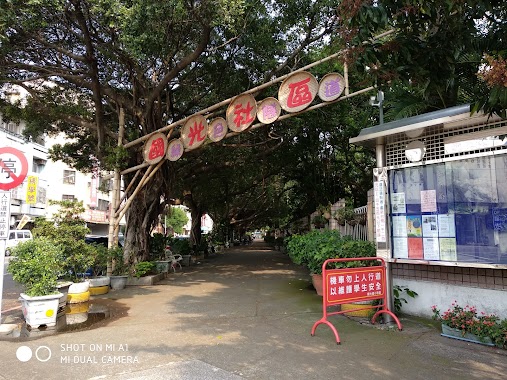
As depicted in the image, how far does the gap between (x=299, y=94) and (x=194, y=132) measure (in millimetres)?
3573

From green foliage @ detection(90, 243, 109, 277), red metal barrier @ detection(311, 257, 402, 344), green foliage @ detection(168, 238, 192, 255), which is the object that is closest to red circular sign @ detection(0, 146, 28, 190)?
green foliage @ detection(90, 243, 109, 277)

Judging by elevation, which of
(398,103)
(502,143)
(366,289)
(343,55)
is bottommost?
(366,289)

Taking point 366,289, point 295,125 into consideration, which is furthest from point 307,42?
point 366,289

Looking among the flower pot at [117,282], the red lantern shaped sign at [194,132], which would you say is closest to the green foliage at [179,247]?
the flower pot at [117,282]

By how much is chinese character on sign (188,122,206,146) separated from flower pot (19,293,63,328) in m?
5.18

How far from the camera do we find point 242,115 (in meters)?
8.75

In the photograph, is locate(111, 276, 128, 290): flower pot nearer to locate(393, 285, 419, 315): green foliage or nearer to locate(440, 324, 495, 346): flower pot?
locate(393, 285, 419, 315): green foliage

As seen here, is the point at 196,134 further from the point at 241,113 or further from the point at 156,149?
the point at 241,113

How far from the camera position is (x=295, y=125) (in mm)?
13820

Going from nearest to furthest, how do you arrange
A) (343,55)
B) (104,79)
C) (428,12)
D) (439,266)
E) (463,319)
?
(428,12)
(343,55)
(463,319)
(439,266)
(104,79)

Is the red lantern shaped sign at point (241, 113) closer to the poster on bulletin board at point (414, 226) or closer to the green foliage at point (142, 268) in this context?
the poster on bulletin board at point (414, 226)

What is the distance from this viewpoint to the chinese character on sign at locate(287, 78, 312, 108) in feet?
24.6

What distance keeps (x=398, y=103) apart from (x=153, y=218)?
9.25 meters

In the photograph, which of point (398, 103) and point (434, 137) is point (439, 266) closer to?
point (434, 137)
